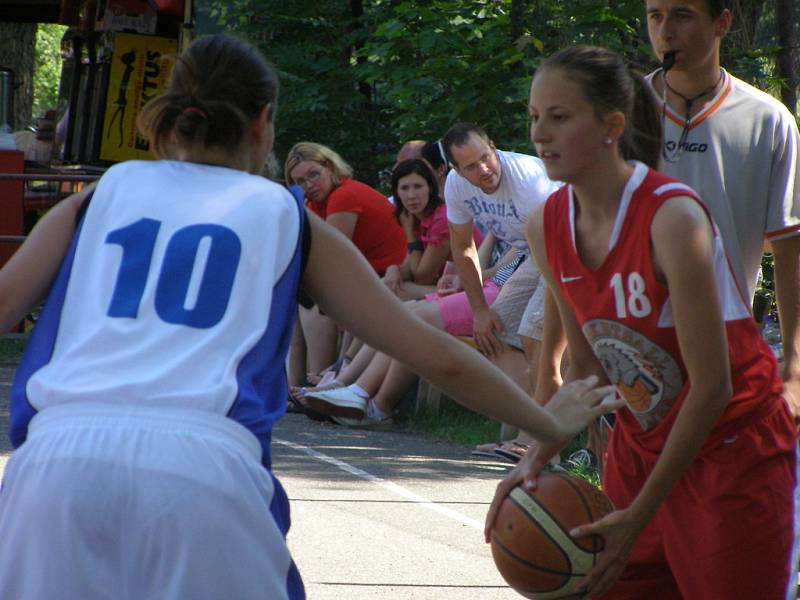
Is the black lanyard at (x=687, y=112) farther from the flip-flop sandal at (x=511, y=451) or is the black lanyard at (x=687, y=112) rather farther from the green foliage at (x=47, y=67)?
the green foliage at (x=47, y=67)

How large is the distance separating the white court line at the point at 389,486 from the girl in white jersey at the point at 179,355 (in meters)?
4.06

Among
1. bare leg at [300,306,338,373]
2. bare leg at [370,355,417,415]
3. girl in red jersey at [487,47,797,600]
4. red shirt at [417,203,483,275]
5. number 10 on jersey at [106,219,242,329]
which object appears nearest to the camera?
number 10 on jersey at [106,219,242,329]

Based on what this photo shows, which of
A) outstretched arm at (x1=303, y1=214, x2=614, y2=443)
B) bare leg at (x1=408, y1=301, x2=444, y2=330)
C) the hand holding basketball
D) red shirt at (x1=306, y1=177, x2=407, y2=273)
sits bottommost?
bare leg at (x1=408, y1=301, x2=444, y2=330)

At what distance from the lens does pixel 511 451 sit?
27.5 feet

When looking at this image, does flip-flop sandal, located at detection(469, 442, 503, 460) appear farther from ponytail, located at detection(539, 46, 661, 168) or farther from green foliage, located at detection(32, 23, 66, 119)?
green foliage, located at detection(32, 23, 66, 119)

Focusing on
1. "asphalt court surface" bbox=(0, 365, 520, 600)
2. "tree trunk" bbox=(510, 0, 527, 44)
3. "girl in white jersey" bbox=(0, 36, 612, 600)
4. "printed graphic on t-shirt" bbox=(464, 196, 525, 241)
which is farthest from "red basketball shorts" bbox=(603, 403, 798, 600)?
"tree trunk" bbox=(510, 0, 527, 44)

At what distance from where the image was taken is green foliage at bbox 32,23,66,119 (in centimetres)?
5469

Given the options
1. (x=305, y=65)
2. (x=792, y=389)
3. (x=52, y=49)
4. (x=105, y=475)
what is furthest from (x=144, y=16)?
(x=52, y=49)

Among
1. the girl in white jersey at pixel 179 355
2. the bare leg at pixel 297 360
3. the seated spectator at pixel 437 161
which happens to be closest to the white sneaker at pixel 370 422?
the bare leg at pixel 297 360

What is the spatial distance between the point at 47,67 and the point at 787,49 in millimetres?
50867

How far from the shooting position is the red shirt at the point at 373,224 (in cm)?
1079

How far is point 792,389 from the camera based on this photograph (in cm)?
408

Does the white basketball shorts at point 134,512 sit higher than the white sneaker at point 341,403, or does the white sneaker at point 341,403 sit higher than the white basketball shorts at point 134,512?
the white basketball shorts at point 134,512

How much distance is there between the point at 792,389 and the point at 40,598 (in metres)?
2.48
